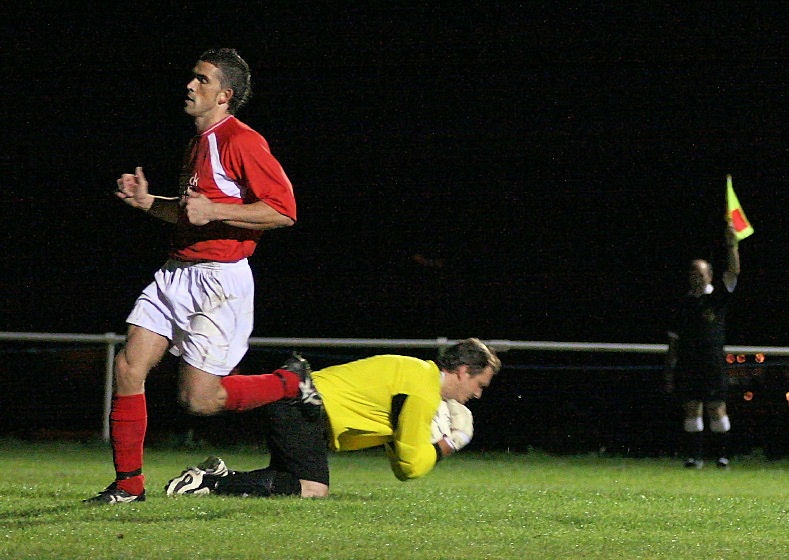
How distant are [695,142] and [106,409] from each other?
38.6 ft

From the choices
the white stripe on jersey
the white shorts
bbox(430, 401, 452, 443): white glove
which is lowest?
bbox(430, 401, 452, 443): white glove

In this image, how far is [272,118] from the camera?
20.3 m

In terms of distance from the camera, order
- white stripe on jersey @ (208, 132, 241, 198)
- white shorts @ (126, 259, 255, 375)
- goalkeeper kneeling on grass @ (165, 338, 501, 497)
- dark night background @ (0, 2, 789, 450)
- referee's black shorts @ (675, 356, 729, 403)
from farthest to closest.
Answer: dark night background @ (0, 2, 789, 450) < referee's black shorts @ (675, 356, 729, 403) < goalkeeper kneeling on grass @ (165, 338, 501, 497) < white stripe on jersey @ (208, 132, 241, 198) < white shorts @ (126, 259, 255, 375)

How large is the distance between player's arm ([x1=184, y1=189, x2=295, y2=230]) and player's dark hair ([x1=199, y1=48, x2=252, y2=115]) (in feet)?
1.97

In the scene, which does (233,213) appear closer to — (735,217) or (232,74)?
(232,74)

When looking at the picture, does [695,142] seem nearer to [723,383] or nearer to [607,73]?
[607,73]

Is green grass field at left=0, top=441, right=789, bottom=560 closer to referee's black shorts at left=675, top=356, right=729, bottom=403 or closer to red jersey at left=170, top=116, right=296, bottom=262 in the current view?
red jersey at left=170, top=116, right=296, bottom=262

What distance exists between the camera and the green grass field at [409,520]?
5.01 metres

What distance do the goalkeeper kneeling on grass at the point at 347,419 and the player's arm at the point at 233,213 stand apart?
104cm

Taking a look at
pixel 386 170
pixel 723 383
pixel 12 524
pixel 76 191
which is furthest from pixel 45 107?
pixel 12 524

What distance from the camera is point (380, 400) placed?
6.81 meters

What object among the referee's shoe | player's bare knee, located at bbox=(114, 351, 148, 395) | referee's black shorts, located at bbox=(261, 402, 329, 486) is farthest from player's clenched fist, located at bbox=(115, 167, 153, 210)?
referee's black shorts, located at bbox=(261, 402, 329, 486)

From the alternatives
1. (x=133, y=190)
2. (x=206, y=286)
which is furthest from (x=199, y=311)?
(x=133, y=190)

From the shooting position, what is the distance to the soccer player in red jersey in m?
6.11
